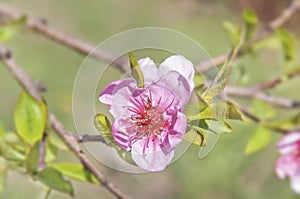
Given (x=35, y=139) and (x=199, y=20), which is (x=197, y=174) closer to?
(x=199, y=20)

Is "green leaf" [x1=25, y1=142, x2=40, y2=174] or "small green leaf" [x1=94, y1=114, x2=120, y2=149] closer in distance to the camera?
"small green leaf" [x1=94, y1=114, x2=120, y2=149]

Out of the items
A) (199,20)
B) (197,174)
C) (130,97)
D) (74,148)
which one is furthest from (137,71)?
(199,20)

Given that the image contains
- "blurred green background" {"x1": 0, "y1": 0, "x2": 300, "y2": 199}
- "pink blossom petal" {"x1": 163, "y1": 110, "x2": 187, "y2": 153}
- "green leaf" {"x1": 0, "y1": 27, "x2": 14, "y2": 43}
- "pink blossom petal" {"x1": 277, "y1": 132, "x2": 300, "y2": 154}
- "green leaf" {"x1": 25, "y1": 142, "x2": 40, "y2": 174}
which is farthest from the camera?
"blurred green background" {"x1": 0, "y1": 0, "x2": 300, "y2": 199}

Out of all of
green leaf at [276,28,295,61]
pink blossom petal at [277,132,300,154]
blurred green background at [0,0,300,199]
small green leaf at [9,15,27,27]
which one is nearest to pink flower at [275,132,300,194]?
pink blossom petal at [277,132,300,154]

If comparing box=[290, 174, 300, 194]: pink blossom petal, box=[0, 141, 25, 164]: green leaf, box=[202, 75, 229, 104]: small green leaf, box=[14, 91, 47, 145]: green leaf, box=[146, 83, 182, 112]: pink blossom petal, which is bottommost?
box=[290, 174, 300, 194]: pink blossom petal

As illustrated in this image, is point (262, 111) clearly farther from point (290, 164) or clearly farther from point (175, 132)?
point (175, 132)

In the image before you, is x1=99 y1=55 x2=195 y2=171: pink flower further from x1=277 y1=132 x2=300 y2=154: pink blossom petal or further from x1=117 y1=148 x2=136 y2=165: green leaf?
x1=277 y1=132 x2=300 y2=154: pink blossom petal

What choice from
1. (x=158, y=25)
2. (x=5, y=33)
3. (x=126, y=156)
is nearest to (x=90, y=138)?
(x=126, y=156)

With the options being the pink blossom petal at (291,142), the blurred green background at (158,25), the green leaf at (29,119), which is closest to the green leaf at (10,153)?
the green leaf at (29,119)
